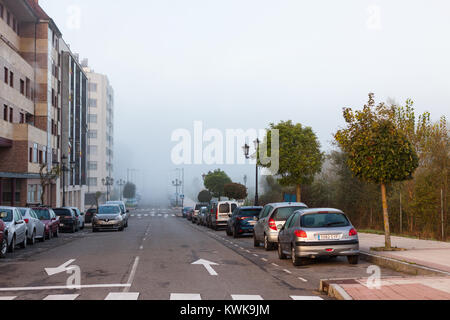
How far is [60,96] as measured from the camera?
2539 inches

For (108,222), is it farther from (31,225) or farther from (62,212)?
(31,225)

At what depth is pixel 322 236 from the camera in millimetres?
14719

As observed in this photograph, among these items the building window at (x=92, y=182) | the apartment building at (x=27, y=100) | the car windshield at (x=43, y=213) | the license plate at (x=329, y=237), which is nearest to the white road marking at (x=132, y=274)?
the license plate at (x=329, y=237)

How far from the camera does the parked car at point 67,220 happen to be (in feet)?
122

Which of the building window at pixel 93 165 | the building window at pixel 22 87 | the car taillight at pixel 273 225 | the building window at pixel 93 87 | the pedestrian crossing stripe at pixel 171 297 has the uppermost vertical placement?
the building window at pixel 93 87

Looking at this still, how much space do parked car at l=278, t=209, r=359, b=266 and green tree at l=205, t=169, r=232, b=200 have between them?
9137 centimetres

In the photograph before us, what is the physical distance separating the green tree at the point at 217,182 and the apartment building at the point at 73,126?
95.4ft

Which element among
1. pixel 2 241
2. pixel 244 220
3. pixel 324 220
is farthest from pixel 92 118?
pixel 324 220

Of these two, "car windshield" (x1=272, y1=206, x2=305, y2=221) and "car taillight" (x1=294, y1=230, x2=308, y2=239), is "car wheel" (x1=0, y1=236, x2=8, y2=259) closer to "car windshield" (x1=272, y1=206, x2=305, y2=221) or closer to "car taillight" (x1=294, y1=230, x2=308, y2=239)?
"car windshield" (x1=272, y1=206, x2=305, y2=221)

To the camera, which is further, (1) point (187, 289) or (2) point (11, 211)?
(2) point (11, 211)

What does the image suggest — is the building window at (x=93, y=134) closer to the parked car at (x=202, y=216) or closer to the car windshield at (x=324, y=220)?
the parked car at (x=202, y=216)

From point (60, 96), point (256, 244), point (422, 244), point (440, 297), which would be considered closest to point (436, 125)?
point (422, 244)
